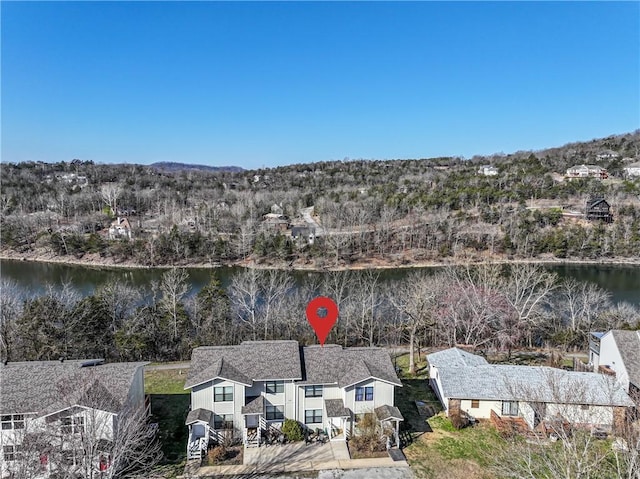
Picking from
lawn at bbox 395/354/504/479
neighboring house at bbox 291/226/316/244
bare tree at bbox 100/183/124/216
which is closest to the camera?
lawn at bbox 395/354/504/479

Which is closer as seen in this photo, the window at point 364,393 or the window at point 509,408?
the window at point 364,393

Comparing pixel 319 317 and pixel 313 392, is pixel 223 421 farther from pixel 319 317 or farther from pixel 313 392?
pixel 319 317

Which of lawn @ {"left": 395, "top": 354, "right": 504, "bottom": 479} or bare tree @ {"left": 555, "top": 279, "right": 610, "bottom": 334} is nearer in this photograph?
lawn @ {"left": 395, "top": 354, "right": 504, "bottom": 479}

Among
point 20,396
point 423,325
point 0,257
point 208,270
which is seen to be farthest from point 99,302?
point 0,257

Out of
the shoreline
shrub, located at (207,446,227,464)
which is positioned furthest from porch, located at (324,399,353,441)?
the shoreline

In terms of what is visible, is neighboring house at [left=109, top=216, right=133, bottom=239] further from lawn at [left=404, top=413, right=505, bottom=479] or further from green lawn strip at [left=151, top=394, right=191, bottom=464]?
lawn at [left=404, top=413, right=505, bottom=479]

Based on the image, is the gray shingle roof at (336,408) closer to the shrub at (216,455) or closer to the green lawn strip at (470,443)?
the green lawn strip at (470,443)

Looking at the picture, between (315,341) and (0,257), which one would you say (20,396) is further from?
(0,257)

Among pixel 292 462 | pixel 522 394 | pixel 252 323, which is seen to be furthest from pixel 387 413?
pixel 252 323

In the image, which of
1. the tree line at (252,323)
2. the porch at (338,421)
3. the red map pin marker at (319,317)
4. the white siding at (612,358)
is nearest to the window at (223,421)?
the porch at (338,421)
